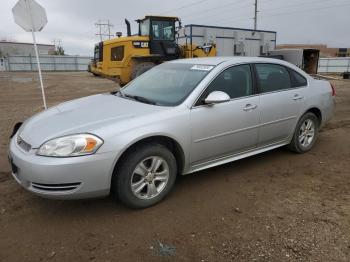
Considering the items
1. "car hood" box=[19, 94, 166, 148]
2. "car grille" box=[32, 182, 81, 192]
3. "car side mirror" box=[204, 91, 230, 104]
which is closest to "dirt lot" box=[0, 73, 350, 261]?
"car grille" box=[32, 182, 81, 192]

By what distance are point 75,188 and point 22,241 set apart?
2.12ft

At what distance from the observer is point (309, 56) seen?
2039 centimetres

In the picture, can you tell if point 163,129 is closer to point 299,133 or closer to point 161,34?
point 299,133

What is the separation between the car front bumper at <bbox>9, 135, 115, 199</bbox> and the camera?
9.75 ft

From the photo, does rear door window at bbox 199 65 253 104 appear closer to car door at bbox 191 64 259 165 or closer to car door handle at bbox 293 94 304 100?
car door at bbox 191 64 259 165

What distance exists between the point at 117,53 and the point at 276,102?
35.0ft

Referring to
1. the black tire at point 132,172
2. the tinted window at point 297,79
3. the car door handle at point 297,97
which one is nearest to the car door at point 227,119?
the black tire at point 132,172

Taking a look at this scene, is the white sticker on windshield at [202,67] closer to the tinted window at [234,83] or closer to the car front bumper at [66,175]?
the tinted window at [234,83]

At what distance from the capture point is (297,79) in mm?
5035

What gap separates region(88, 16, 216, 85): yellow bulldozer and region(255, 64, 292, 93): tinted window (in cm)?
873

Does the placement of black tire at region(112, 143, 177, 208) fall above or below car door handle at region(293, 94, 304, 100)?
below

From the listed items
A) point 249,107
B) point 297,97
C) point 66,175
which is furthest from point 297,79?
point 66,175

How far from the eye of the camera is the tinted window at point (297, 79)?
4.97 m

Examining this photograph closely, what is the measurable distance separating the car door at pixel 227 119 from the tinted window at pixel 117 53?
10200mm
